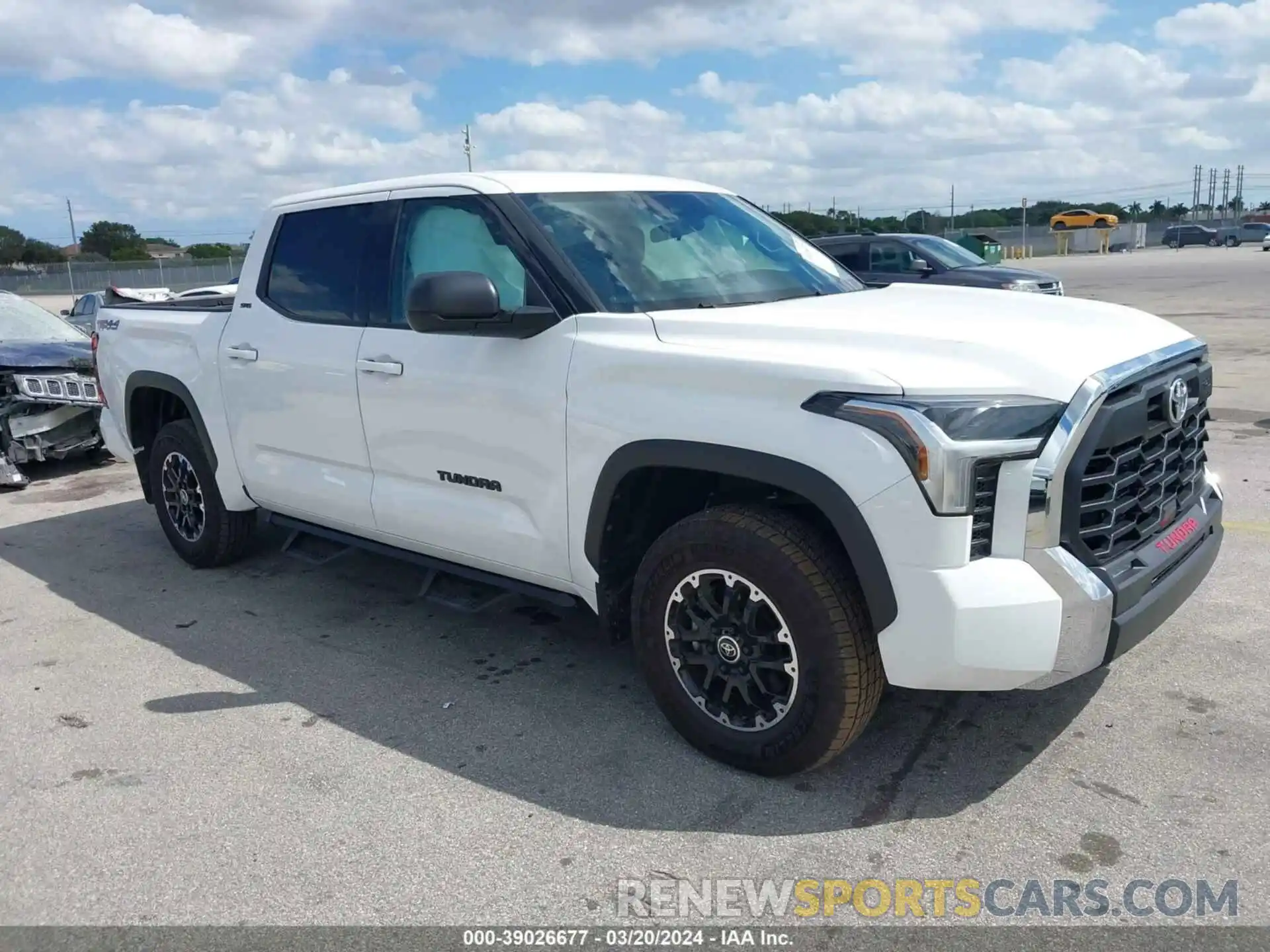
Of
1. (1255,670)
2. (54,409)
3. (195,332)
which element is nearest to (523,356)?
(195,332)

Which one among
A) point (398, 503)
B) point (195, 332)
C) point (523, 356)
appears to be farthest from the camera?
point (195, 332)

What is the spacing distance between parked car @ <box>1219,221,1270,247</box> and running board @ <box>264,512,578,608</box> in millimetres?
62930

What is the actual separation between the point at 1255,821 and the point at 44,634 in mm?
4939

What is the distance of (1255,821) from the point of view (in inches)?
121

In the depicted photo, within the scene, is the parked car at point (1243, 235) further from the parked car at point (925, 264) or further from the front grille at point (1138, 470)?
the front grille at point (1138, 470)

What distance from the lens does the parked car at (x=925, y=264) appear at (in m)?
14.8

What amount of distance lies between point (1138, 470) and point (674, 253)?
1.80 m

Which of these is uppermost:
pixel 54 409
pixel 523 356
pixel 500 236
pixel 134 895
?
pixel 500 236

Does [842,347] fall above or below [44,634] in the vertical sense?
above

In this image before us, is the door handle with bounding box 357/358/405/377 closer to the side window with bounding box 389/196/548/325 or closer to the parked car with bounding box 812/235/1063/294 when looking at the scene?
the side window with bounding box 389/196/548/325

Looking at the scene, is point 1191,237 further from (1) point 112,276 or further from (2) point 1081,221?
(1) point 112,276

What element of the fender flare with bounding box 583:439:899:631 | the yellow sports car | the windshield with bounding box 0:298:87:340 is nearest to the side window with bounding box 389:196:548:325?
the fender flare with bounding box 583:439:899:631

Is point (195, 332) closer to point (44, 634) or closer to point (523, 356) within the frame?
point (44, 634)

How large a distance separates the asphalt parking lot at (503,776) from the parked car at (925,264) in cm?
1009
